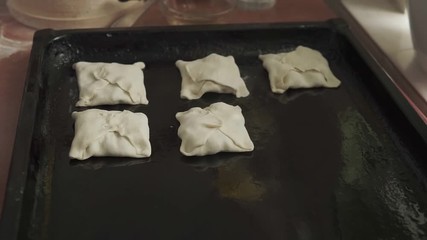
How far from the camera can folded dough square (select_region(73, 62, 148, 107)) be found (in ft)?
3.51

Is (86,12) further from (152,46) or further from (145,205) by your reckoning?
(145,205)

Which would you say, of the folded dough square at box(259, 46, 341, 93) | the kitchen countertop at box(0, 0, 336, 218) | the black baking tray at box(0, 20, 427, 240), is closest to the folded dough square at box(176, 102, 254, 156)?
the black baking tray at box(0, 20, 427, 240)

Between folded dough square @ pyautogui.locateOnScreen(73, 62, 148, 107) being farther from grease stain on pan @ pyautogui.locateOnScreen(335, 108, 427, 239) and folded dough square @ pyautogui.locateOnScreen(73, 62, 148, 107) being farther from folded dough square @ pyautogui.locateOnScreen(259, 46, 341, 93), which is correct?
grease stain on pan @ pyautogui.locateOnScreen(335, 108, 427, 239)

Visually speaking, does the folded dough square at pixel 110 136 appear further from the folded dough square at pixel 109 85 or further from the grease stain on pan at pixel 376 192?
the grease stain on pan at pixel 376 192

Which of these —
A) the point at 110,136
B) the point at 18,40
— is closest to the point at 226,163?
the point at 110,136

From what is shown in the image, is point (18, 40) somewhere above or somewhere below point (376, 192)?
above

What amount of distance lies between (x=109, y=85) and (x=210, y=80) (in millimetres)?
188

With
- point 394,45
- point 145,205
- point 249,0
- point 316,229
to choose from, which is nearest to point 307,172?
point 316,229

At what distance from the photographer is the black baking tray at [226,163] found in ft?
2.74

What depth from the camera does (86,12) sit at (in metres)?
1.27

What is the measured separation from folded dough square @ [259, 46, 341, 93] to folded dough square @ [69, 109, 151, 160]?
292 mm

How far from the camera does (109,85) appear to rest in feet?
3.57

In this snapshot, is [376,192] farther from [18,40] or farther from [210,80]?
[18,40]

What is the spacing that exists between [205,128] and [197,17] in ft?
1.43
